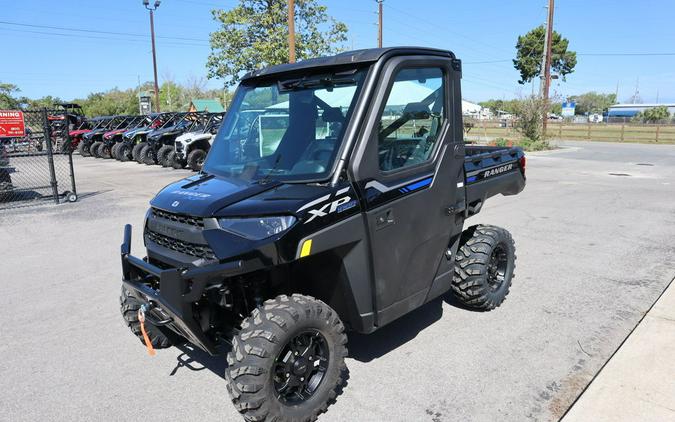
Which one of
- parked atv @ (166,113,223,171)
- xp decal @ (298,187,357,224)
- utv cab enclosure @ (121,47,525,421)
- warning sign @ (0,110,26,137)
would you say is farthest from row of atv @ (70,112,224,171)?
xp decal @ (298,187,357,224)

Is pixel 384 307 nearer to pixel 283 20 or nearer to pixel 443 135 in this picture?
pixel 443 135

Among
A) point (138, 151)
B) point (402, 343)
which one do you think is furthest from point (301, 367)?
point (138, 151)

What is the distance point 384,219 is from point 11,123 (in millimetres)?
10621

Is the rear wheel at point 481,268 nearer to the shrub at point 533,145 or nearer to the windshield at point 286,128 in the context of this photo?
the windshield at point 286,128

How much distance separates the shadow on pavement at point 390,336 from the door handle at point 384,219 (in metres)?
1.22

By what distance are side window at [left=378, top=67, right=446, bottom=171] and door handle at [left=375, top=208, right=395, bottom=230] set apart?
289mm

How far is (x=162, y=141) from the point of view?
18.4 m

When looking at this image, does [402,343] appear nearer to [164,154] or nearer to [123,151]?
[164,154]

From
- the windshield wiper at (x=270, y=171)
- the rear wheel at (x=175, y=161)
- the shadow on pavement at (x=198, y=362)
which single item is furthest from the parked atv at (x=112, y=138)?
the windshield wiper at (x=270, y=171)

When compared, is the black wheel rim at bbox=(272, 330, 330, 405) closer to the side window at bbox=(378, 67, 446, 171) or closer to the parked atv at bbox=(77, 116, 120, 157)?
the side window at bbox=(378, 67, 446, 171)

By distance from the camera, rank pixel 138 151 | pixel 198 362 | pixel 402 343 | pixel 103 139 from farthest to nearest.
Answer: pixel 103 139 < pixel 138 151 < pixel 402 343 < pixel 198 362

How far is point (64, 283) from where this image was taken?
18.6 ft

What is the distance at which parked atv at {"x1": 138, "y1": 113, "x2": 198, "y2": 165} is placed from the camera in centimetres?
1802

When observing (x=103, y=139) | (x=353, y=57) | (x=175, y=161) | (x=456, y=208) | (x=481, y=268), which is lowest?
(x=481, y=268)
